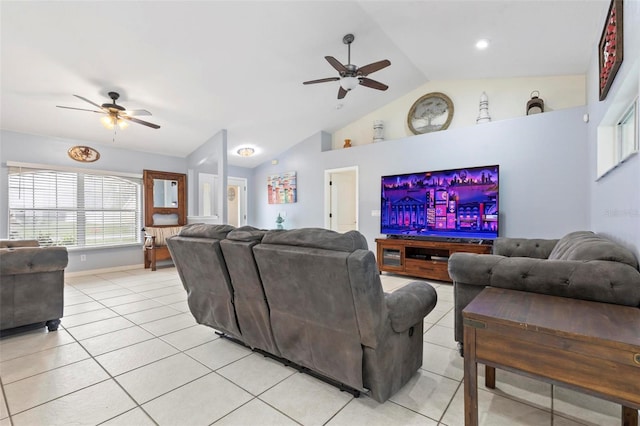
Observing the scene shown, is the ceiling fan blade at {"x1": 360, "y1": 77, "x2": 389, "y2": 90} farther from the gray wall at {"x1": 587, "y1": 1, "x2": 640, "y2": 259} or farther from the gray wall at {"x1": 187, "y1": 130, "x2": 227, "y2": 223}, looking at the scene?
the gray wall at {"x1": 187, "y1": 130, "x2": 227, "y2": 223}

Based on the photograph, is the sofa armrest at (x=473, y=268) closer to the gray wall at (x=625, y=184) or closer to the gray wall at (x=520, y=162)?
the gray wall at (x=625, y=184)

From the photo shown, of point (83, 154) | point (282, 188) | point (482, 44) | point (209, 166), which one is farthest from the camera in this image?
point (282, 188)

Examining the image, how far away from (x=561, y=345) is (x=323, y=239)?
3.44ft

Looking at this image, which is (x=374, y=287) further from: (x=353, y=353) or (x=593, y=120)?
(x=593, y=120)

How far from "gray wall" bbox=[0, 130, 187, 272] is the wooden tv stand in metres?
4.97

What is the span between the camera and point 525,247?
Answer: 348 centimetres

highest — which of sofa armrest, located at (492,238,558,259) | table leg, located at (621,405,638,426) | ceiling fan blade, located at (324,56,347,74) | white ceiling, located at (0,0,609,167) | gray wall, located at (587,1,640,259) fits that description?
white ceiling, located at (0,0,609,167)

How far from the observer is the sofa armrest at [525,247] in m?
3.34

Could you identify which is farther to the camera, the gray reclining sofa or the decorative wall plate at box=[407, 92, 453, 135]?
the decorative wall plate at box=[407, 92, 453, 135]

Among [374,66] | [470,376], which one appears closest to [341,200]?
[374,66]

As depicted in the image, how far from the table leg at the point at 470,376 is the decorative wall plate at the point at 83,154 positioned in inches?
261

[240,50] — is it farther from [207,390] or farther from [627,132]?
[627,132]

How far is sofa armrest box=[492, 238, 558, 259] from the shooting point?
334cm

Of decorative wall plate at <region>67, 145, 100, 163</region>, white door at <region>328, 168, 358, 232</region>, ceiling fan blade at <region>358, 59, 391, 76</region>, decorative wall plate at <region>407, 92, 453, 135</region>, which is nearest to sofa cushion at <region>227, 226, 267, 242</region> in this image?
ceiling fan blade at <region>358, 59, 391, 76</region>
